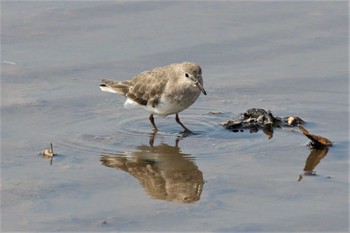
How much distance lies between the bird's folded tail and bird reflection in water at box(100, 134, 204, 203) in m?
1.19

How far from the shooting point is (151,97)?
11.1 meters

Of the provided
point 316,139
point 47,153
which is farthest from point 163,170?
A: point 316,139

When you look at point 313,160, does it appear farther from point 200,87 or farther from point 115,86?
point 115,86

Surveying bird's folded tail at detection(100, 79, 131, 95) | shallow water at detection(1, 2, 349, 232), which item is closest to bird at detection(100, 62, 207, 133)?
bird's folded tail at detection(100, 79, 131, 95)

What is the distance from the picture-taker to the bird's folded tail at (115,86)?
1113 centimetres

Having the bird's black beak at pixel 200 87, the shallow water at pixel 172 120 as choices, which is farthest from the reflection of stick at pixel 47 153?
the bird's black beak at pixel 200 87

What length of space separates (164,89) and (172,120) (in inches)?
18.4

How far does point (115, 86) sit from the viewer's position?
36.7 feet

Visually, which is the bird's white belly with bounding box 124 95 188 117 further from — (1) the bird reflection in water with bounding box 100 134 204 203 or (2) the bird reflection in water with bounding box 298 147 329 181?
(2) the bird reflection in water with bounding box 298 147 329 181

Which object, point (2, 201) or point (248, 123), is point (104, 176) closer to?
point (2, 201)

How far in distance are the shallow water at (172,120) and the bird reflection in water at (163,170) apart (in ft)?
0.07

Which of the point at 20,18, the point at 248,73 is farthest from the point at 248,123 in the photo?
the point at 20,18

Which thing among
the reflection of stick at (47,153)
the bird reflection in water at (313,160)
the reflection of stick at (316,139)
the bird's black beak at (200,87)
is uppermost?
the bird's black beak at (200,87)

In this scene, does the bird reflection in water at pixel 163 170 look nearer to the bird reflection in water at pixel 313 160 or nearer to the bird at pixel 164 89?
the bird at pixel 164 89
